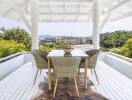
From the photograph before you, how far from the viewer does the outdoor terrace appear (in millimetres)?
4691

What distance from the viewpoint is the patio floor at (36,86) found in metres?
4.61

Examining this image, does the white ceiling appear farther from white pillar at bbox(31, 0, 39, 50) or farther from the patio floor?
the patio floor

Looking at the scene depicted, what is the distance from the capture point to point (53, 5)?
35.5 feet

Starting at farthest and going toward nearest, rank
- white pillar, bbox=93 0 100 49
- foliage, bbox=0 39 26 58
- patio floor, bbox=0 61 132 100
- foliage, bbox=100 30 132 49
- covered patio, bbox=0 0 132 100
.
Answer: foliage, bbox=100 30 132 49
foliage, bbox=0 39 26 58
white pillar, bbox=93 0 100 49
covered patio, bbox=0 0 132 100
patio floor, bbox=0 61 132 100

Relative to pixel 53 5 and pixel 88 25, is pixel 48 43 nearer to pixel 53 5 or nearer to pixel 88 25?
pixel 53 5

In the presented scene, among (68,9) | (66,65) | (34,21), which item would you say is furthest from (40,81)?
(68,9)

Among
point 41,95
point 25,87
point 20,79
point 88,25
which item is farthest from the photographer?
point 88,25

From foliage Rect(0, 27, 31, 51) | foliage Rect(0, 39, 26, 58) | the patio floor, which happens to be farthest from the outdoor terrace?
foliage Rect(0, 27, 31, 51)

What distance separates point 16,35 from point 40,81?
19.7ft

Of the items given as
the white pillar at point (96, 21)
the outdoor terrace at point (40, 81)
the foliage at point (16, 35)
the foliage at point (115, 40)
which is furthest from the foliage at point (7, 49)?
the foliage at point (115, 40)

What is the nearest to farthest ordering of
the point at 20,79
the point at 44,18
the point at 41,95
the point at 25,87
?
the point at 41,95 → the point at 25,87 → the point at 20,79 → the point at 44,18

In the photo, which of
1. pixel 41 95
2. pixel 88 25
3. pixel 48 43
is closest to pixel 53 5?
pixel 48 43

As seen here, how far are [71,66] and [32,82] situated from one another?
1.58m

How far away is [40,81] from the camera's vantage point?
606cm
